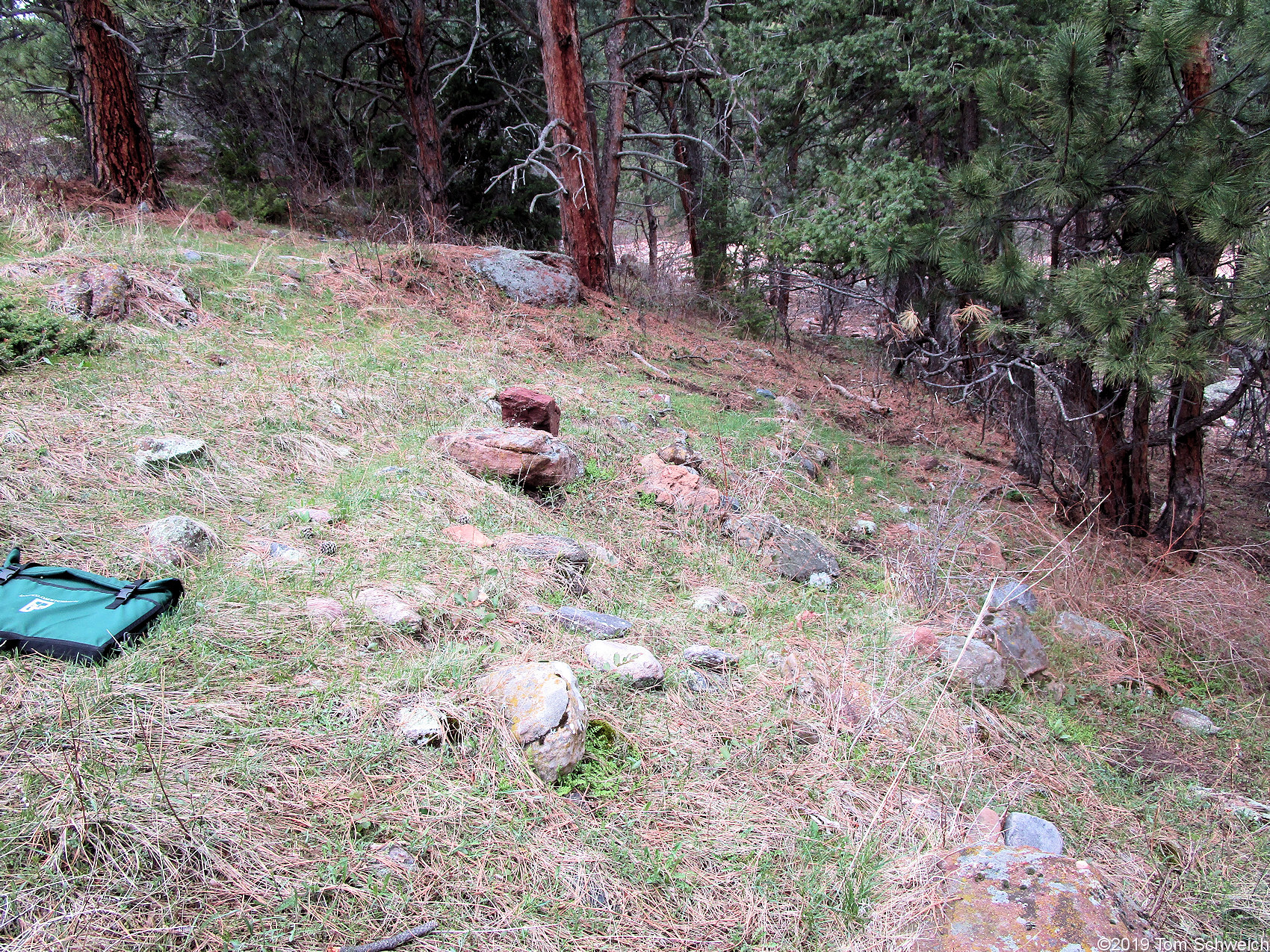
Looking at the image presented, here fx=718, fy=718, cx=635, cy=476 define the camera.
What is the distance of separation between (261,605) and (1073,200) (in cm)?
515

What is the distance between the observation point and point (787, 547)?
422 centimetres

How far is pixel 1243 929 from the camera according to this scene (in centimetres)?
208

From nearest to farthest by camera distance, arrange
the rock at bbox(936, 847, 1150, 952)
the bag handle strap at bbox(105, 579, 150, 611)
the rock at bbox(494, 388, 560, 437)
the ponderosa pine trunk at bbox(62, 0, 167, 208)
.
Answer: the rock at bbox(936, 847, 1150, 952) → the bag handle strap at bbox(105, 579, 150, 611) → the rock at bbox(494, 388, 560, 437) → the ponderosa pine trunk at bbox(62, 0, 167, 208)

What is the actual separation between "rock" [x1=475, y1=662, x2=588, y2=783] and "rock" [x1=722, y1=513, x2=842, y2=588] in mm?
1966

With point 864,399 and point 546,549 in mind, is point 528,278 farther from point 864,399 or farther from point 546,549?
point 546,549

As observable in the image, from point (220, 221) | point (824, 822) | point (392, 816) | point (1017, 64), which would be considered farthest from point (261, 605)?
point (220, 221)

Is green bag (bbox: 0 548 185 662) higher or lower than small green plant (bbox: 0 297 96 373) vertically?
lower

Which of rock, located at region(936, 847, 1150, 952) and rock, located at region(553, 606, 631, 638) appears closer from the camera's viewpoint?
rock, located at region(936, 847, 1150, 952)

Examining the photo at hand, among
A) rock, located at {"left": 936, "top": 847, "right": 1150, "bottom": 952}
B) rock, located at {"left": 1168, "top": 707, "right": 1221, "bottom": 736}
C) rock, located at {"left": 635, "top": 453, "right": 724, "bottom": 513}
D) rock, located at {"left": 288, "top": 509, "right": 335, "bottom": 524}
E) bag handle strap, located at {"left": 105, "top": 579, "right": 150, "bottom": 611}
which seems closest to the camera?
rock, located at {"left": 936, "top": 847, "right": 1150, "bottom": 952}

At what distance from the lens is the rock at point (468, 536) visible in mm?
3436

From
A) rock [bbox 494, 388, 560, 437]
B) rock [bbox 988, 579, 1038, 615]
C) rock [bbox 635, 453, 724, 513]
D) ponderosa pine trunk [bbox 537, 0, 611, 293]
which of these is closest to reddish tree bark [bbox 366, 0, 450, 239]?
ponderosa pine trunk [bbox 537, 0, 611, 293]

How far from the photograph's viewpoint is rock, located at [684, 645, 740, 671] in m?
2.98

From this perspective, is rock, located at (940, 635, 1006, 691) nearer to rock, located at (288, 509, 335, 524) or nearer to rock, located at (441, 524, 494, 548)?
rock, located at (441, 524, 494, 548)

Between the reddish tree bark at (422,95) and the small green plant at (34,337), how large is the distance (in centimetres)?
474
